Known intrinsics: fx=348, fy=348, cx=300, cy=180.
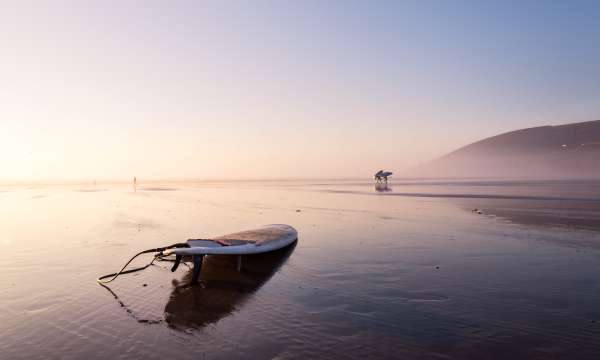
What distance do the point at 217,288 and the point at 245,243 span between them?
1992 millimetres

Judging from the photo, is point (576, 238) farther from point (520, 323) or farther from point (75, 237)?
point (75, 237)

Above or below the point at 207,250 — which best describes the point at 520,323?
below

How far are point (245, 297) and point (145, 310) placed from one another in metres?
1.90

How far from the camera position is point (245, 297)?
725 centimetres

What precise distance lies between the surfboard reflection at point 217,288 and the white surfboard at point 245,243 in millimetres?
419

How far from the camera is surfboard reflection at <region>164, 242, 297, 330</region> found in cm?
622

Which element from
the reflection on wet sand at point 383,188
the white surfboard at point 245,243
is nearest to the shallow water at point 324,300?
the white surfboard at point 245,243

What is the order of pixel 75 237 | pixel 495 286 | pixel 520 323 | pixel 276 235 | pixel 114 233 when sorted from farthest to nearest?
1. pixel 114 233
2. pixel 75 237
3. pixel 276 235
4. pixel 495 286
5. pixel 520 323

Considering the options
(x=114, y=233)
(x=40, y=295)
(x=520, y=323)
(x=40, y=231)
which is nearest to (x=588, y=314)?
(x=520, y=323)

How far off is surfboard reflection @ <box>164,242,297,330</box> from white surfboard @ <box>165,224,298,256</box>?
1.37 ft

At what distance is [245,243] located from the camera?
9719 mm

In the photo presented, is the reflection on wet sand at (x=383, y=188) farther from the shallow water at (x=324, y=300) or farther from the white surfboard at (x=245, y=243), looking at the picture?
the white surfboard at (x=245, y=243)

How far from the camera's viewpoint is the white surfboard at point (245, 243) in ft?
26.0

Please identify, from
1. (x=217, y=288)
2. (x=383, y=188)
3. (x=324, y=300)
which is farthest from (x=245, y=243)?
(x=383, y=188)
